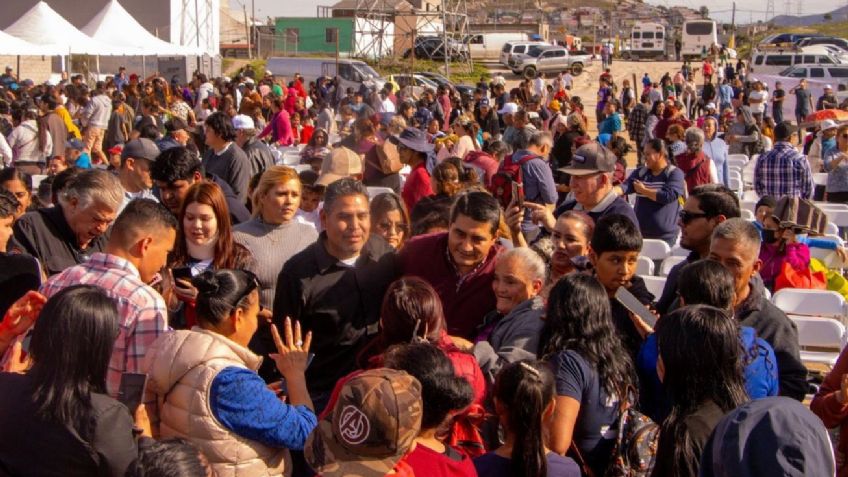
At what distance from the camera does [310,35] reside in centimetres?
6312

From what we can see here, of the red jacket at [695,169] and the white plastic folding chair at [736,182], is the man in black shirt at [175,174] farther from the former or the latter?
the white plastic folding chair at [736,182]

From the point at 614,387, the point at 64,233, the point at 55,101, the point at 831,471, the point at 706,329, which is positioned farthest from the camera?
the point at 55,101

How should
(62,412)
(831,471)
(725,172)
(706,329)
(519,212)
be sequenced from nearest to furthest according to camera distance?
1. (831,471)
2. (62,412)
3. (706,329)
4. (519,212)
5. (725,172)

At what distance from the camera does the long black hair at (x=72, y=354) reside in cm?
300

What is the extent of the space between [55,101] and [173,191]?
8.69m

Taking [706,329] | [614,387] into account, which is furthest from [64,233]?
[706,329]

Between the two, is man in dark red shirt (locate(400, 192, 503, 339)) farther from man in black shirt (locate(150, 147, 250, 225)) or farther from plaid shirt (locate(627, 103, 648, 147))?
plaid shirt (locate(627, 103, 648, 147))

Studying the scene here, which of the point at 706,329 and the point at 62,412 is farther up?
the point at 706,329

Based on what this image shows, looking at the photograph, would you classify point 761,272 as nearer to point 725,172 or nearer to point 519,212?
point 519,212

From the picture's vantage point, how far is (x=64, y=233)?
5082 millimetres

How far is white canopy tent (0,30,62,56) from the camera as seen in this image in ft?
63.4

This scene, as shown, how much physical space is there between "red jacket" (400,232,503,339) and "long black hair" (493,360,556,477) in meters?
1.37

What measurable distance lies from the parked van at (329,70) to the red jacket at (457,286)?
976 inches

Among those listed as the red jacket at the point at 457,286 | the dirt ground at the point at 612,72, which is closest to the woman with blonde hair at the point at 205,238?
the red jacket at the point at 457,286
